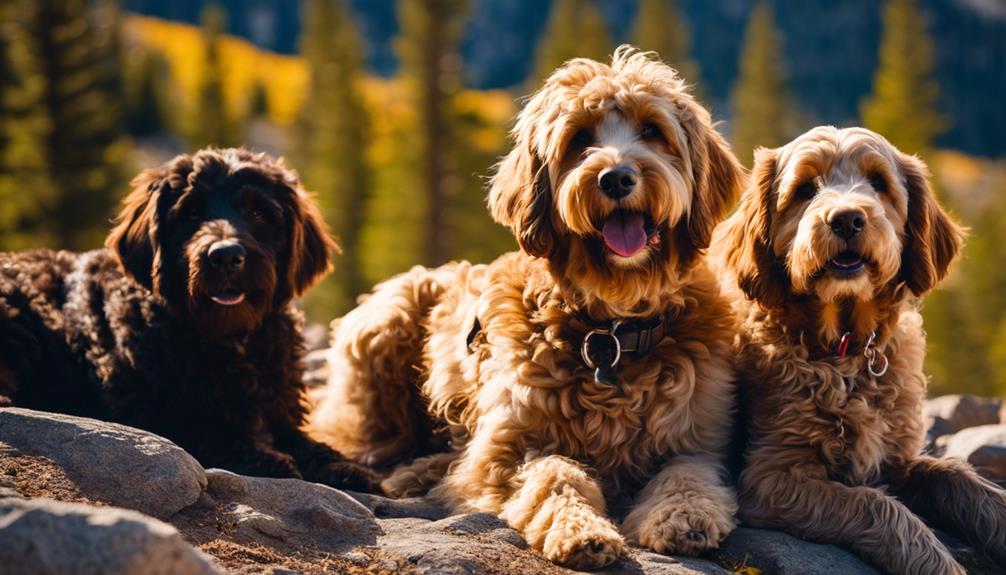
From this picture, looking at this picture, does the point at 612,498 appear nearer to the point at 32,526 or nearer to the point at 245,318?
the point at 245,318

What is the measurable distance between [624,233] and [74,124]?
3051cm

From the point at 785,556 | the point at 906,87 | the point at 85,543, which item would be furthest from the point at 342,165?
the point at 85,543

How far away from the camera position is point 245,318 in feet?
19.2

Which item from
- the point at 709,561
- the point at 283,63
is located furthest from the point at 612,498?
the point at 283,63

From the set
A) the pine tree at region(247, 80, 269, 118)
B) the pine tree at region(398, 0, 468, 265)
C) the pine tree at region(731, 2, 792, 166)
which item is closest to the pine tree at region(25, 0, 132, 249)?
the pine tree at region(398, 0, 468, 265)

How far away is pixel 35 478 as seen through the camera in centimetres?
405

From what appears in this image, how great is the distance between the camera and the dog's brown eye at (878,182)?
5199 mm

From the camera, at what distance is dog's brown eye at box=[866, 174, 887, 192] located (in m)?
5.20

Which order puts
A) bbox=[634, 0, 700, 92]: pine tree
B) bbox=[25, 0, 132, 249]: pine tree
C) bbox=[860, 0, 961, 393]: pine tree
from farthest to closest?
bbox=[634, 0, 700, 92]: pine tree, bbox=[860, 0, 961, 393]: pine tree, bbox=[25, 0, 132, 249]: pine tree

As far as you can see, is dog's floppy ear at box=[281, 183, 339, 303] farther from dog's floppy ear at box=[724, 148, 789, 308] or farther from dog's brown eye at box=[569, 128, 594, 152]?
dog's floppy ear at box=[724, 148, 789, 308]

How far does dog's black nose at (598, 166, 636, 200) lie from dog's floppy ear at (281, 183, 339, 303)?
2259mm

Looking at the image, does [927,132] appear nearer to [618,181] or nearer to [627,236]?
[627,236]

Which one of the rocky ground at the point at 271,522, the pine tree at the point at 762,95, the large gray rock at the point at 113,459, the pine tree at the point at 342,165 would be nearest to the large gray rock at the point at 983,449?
the rocky ground at the point at 271,522

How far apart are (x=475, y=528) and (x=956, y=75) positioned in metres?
182
